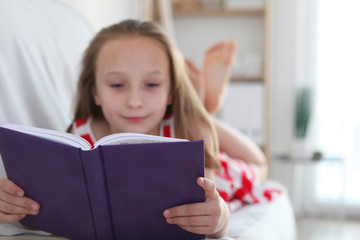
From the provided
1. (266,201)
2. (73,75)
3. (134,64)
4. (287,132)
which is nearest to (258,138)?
(287,132)

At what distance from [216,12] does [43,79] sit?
194cm

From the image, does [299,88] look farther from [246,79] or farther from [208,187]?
[208,187]

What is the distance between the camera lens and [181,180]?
668mm

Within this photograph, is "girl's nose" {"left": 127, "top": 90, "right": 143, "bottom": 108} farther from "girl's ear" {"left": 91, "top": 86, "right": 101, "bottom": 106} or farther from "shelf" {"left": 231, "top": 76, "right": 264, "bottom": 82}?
"shelf" {"left": 231, "top": 76, "right": 264, "bottom": 82}

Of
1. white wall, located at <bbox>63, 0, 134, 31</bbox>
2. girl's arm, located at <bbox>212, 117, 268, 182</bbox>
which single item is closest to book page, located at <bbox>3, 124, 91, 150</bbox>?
A: girl's arm, located at <bbox>212, 117, 268, 182</bbox>

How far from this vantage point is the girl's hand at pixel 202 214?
27.2 inches

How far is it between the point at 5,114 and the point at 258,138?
203 cm

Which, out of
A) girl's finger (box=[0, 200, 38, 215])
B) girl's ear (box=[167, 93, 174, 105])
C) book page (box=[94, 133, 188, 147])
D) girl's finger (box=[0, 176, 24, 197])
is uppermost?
girl's ear (box=[167, 93, 174, 105])

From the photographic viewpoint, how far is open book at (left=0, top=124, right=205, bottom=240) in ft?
2.12

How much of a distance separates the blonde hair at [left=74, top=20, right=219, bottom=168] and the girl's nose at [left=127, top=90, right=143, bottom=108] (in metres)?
0.14

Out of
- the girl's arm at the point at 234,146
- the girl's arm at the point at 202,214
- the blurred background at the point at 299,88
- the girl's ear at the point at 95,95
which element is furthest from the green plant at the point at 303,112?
the girl's arm at the point at 202,214

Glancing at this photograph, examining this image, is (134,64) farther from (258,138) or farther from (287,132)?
(287,132)

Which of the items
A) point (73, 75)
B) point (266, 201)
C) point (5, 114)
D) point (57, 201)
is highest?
point (73, 75)

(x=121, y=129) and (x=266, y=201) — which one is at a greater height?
(x=121, y=129)
